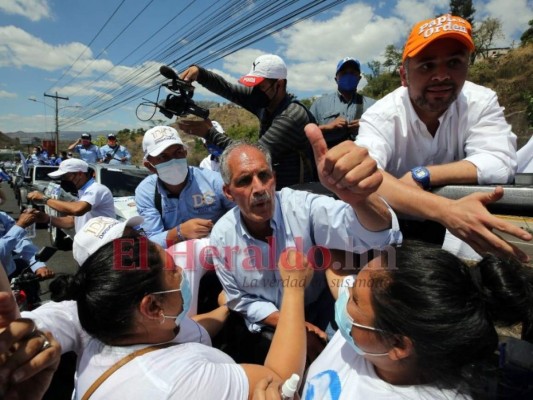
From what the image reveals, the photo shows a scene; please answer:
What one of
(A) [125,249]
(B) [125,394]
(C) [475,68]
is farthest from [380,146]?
(C) [475,68]

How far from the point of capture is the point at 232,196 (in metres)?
2.01

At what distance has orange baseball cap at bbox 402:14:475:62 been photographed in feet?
4.78

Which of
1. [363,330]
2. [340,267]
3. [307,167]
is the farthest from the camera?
[307,167]

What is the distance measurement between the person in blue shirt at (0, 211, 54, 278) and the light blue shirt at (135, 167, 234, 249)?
53.5 inches

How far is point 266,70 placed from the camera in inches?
96.1

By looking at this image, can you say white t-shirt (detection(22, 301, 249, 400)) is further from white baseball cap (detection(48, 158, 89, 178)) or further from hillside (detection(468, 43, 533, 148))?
hillside (detection(468, 43, 533, 148))

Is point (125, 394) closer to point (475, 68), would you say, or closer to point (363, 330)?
point (363, 330)

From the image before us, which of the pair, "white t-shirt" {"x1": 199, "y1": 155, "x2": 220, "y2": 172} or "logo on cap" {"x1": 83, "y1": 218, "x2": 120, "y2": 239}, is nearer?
"logo on cap" {"x1": 83, "y1": 218, "x2": 120, "y2": 239}

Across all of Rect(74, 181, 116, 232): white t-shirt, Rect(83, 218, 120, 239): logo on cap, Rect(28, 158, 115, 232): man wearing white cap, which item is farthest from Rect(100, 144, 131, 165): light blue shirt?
Rect(83, 218, 120, 239): logo on cap

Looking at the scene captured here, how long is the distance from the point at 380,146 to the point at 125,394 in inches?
54.3

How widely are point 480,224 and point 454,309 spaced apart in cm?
28

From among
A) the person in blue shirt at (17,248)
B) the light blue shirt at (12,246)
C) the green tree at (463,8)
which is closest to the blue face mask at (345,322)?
the person in blue shirt at (17,248)

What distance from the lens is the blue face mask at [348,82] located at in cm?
325

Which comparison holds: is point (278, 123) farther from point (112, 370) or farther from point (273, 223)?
point (112, 370)
